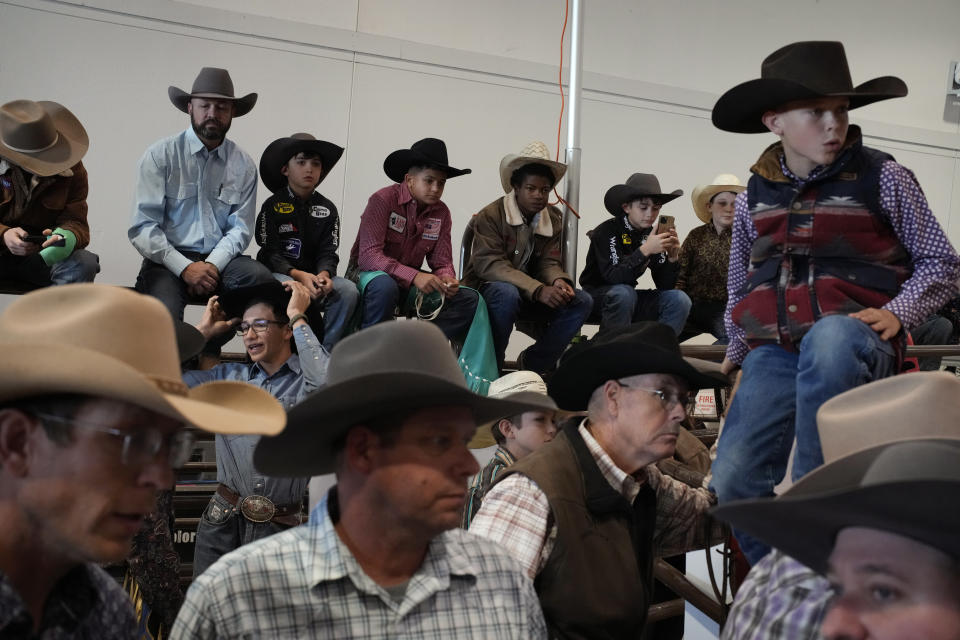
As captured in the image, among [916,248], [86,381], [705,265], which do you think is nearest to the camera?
[86,381]

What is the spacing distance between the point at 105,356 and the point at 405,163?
427cm

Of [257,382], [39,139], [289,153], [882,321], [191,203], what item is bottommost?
[257,382]

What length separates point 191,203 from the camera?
501 centimetres

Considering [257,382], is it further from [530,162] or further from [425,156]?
[530,162]

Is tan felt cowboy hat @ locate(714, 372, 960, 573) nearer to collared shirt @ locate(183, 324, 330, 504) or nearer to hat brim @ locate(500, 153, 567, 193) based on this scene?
collared shirt @ locate(183, 324, 330, 504)

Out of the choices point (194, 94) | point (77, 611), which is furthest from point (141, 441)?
point (194, 94)

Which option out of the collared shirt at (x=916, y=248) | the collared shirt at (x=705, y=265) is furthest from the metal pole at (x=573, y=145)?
the collared shirt at (x=916, y=248)

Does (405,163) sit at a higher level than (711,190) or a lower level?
lower

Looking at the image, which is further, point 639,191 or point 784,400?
point 639,191

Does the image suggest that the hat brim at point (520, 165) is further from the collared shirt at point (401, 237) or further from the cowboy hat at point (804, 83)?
the cowboy hat at point (804, 83)

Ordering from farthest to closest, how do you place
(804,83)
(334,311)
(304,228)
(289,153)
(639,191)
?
(639,191) < (289,153) < (304,228) < (334,311) < (804,83)

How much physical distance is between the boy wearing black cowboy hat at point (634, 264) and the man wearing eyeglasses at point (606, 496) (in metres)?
2.69

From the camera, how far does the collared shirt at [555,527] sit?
2.50m

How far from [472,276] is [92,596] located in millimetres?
4119
